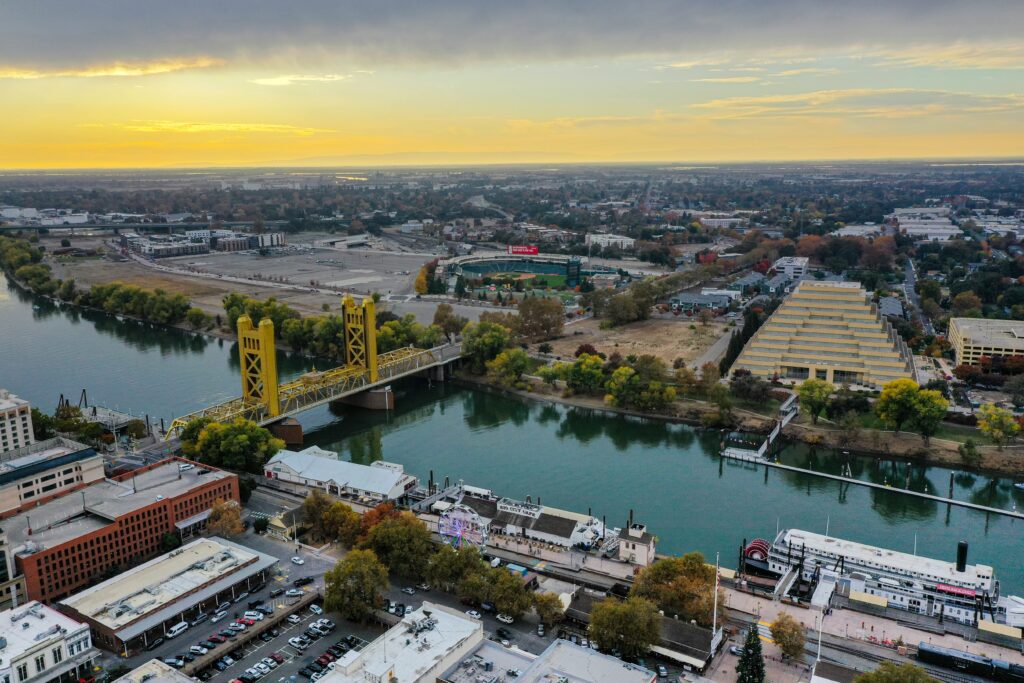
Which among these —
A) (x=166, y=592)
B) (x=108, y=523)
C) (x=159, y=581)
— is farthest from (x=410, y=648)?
(x=108, y=523)

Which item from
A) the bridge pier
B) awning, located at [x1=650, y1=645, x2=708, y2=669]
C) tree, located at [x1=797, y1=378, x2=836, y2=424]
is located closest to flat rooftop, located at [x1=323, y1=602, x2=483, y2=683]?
awning, located at [x1=650, y1=645, x2=708, y2=669]

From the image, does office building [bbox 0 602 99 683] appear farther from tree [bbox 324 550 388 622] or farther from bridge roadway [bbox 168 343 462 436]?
bridge roadway [bbox 168 343 462 436]

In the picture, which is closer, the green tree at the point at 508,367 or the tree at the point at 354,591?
the tree at the point at 354,591

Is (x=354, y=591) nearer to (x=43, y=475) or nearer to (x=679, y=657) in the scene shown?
(x=679, y=657)

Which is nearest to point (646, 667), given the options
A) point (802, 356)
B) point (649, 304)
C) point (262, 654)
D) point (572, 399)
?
point (262, 654)

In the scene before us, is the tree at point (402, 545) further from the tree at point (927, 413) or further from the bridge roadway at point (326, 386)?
the tree at point (927, 413)

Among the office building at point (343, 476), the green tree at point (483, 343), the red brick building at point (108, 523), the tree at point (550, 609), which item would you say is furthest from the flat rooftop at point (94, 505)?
the green tree at point (483, 343)
